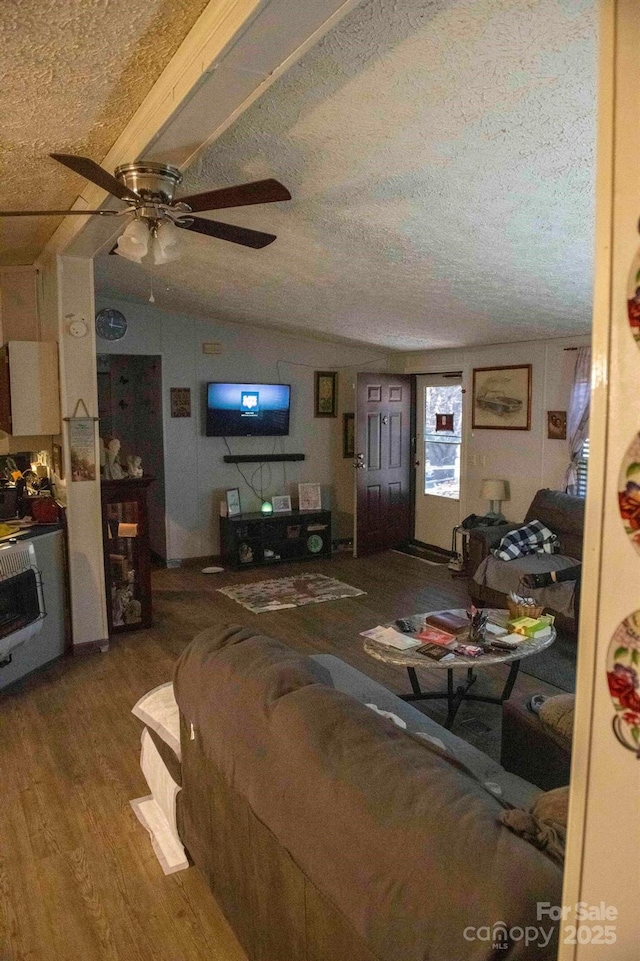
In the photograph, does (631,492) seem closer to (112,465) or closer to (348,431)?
(112,465)

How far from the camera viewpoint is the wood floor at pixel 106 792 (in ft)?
6.68

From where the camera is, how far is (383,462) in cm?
712

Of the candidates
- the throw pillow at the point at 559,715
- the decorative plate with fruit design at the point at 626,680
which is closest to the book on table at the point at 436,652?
the throw pillow at the point at 559,715

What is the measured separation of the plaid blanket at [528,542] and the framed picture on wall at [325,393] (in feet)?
9.38

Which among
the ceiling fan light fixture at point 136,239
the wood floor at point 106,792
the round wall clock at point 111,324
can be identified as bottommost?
the wood floor at point 106,792

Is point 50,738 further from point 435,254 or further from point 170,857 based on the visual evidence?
point 435,254

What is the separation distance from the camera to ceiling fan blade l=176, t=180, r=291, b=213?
2.07m

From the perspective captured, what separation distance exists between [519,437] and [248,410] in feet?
9.15

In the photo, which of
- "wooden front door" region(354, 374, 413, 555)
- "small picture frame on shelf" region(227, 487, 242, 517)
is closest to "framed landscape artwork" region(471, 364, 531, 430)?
"wooden front door" region(354, 374, 413, 555)

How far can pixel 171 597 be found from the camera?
18.3 ft

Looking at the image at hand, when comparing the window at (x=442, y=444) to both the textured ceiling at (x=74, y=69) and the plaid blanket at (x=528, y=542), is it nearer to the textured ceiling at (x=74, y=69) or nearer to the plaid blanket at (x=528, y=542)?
the plaid blanket at (x=528, y=542)

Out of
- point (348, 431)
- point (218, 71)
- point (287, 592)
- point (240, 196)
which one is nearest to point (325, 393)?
point (348, 431)

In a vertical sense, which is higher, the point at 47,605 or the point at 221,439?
the point at 221,439

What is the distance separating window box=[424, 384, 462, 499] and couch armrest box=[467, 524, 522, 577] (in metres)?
1.53
